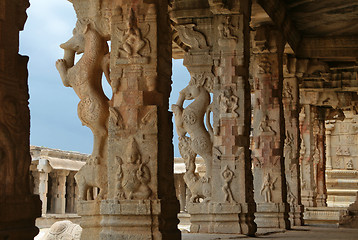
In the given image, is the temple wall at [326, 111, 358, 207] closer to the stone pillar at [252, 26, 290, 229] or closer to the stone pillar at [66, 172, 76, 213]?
the stone pillar at [66, 172, 76, 213]

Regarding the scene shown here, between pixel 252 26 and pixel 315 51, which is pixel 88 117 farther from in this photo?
pixel 315 51

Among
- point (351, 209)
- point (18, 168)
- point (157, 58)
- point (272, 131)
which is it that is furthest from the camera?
point (351, 209)

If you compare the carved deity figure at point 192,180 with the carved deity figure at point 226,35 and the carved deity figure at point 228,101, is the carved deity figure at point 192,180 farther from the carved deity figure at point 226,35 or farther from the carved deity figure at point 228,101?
the carved deity figure at point 226,35

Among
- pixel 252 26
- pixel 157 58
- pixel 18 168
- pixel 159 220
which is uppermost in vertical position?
pixel 252 26

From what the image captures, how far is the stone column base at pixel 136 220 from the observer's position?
23.2 ft

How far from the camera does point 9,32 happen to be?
4.78m

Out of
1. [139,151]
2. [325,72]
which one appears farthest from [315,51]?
[139,151]

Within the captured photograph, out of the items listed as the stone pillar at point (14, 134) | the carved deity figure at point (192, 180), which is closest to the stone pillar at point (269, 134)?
the carved deity figure at point (192, 180)

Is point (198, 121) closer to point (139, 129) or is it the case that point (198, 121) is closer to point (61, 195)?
point (139, 129)

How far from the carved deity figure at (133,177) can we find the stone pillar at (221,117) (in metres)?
3.66

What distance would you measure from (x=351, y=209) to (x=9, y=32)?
12.5 metres

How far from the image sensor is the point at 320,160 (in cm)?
2564

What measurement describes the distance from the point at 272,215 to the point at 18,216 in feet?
31.5

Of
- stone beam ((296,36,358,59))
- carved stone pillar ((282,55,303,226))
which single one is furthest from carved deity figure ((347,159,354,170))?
carved stone pillar ((282,55,303,226))
